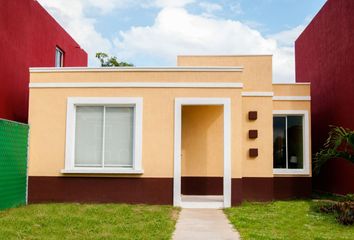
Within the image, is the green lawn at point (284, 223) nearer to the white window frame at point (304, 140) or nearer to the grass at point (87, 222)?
the grass at point (87, 222)

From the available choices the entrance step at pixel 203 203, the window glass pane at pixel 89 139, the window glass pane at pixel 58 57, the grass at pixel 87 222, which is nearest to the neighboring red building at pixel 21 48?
the window glass pane at pixel 58 57

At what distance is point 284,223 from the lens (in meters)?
9.11

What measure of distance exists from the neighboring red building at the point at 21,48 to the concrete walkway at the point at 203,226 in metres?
5.70

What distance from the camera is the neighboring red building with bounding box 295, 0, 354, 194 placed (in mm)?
13180

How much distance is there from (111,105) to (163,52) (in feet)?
30.1

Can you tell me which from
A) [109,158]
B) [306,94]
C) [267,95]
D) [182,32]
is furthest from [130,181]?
[182,32]

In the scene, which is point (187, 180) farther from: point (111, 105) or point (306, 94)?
point (306, 94)

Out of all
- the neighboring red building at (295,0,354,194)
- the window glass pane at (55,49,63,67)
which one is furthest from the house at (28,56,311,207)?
the window glass pane at (55,49,63,67)

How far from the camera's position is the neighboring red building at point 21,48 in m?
12.5

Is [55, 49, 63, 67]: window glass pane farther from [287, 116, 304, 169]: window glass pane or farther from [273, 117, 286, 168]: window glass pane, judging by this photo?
[287, 116, 304, 169]: window glass pane

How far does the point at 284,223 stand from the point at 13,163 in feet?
19.9

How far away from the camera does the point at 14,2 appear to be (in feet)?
43.3

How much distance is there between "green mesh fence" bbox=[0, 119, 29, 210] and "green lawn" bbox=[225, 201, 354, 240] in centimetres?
483

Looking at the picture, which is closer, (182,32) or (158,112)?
(158,112)
